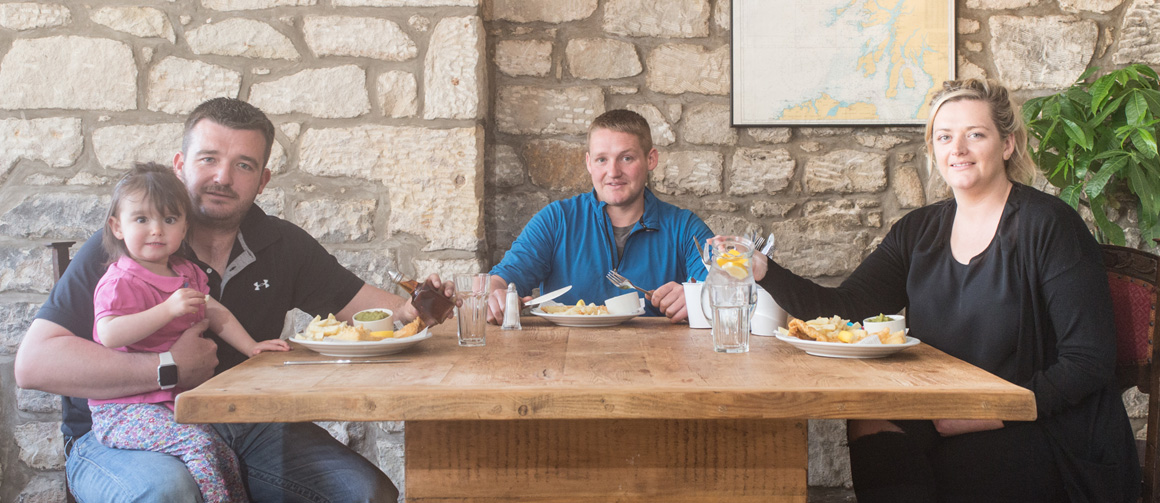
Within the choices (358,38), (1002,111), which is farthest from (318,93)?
(1002,111)

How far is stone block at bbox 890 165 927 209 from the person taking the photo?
298 centimetres

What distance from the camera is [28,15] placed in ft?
8.27

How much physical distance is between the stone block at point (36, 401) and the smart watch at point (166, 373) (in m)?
1.27

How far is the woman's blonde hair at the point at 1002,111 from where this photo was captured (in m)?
1.83

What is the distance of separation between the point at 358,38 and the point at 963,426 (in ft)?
7.05

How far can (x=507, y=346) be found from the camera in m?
1.61

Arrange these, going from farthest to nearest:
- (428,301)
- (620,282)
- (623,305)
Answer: (620,282) → (623,305) → (428,301)

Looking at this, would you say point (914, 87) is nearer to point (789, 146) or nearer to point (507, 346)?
point (789, 146)

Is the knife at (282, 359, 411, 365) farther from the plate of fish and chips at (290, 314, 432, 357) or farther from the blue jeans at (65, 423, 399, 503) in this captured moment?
the blue jeans at (65, 423, 399, 503)

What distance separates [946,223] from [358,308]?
1536 mm

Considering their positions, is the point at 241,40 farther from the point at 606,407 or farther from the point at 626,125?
the point at 606,407

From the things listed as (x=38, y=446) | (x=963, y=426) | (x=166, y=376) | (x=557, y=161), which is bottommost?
(x=38, y=446)

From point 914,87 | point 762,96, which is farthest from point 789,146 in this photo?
point 914,87

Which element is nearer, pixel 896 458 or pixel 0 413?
pixel 896 458
